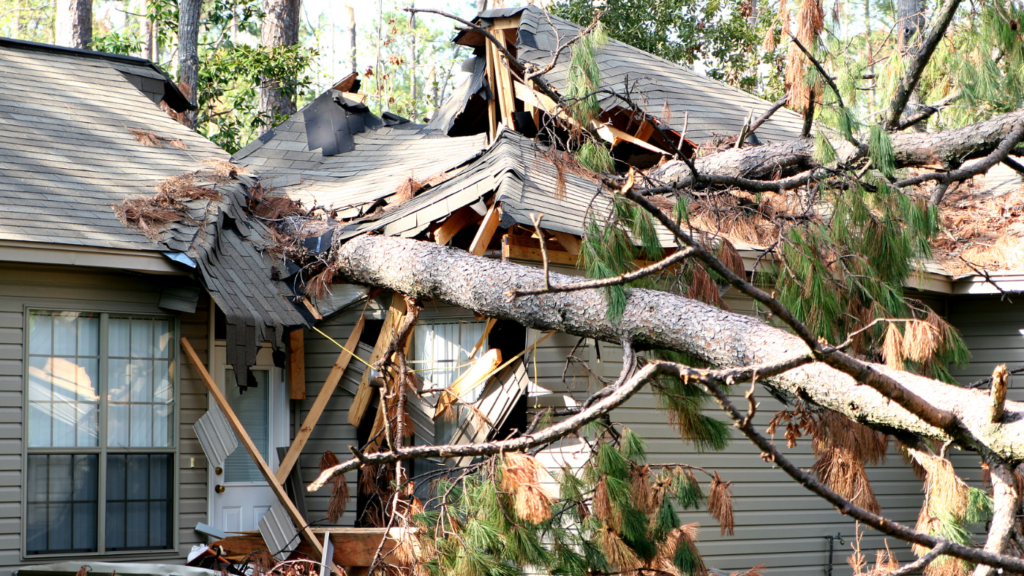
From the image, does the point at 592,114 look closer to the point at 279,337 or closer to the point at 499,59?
the point at 279,337

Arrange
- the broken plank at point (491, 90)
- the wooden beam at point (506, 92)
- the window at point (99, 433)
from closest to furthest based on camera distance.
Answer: the window at point (99, 433)
the wooden beam at point (506, 92)
the broken plank at point (491, 90)

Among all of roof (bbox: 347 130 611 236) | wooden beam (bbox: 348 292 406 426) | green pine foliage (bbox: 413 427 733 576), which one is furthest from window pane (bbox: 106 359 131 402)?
green pine foliage (bbox: 413 427 733 576)

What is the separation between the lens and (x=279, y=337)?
712 cm

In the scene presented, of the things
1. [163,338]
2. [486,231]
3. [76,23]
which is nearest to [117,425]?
[163,338]

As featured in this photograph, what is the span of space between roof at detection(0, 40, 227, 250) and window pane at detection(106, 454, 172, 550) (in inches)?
66.8

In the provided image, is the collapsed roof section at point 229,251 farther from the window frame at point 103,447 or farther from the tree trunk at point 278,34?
the tree trunk at point 278,34

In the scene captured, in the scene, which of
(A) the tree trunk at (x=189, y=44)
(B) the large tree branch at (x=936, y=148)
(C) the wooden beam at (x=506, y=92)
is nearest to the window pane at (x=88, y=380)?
(B) the large tree branch at (x=936, y=148)

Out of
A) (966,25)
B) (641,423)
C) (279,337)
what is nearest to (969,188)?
(966,25)

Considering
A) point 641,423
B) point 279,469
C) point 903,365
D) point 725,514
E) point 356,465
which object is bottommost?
point 279,469

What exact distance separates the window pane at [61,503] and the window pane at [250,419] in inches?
49.0

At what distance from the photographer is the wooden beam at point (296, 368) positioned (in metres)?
8.38

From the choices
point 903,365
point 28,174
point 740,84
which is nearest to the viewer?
point 903,365

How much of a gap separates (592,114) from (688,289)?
1200 mm

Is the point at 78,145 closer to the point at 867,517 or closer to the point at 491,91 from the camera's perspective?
the point at 491,91
